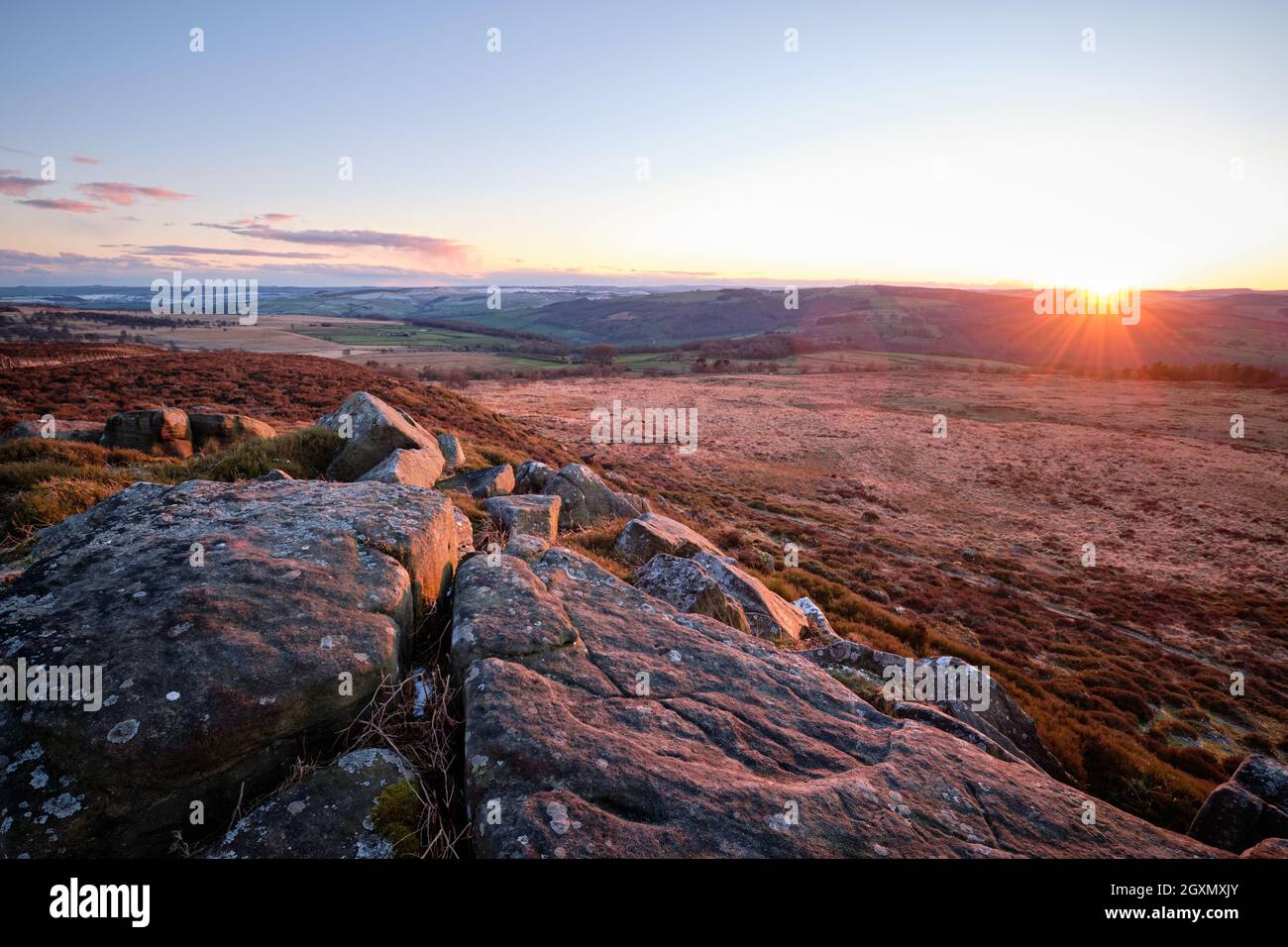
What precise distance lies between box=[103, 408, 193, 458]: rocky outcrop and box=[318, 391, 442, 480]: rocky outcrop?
16.3 ft

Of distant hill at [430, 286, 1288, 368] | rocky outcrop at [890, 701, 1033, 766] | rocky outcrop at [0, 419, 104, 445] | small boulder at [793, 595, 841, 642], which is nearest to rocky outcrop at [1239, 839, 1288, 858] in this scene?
rocky outcrop at [890, 701, 1033, 766]

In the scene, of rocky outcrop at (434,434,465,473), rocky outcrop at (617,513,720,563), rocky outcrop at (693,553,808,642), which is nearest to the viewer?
rocky outcrop at (693,553,808,642)

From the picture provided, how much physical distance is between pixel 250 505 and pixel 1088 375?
128m

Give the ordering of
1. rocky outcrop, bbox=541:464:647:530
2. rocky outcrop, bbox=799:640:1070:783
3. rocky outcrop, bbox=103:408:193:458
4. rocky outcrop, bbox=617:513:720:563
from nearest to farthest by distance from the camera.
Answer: rocky outcrop, bbox=799:640:1070:783 < rocky outcrop, bbox=617:513:720:563 < rocky outcrop, bbox=541:464:647:530 < rocky outcrop, bbox=103:408:193:458

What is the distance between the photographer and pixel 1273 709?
14.4 meters

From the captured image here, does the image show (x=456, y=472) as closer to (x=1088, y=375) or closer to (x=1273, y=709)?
(x=1273, y=709)

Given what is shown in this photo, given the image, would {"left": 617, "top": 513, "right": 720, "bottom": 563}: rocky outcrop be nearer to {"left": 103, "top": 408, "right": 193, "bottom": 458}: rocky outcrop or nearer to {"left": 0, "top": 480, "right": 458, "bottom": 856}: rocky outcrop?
{"left": 0, "top": 480, "right": 458, "bottom": 856}: rocky outcrop

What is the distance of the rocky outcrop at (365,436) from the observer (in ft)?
37.8

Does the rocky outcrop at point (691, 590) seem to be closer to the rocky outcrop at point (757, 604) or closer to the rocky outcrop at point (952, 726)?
the rocky outcrop at point (757, 604)

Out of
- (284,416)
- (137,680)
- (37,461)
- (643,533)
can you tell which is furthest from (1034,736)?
(284,416)

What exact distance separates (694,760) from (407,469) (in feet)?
28.3

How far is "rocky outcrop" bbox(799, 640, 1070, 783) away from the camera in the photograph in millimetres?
7074

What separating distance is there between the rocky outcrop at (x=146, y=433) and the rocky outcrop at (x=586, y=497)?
32.3 feet
